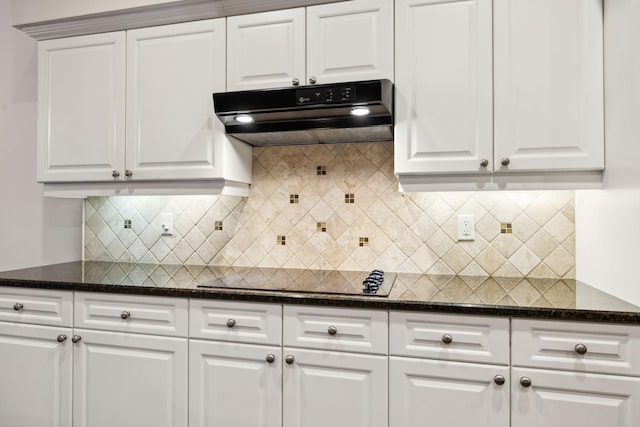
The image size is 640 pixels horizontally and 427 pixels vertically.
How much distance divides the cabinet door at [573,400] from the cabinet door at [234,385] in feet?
2.85

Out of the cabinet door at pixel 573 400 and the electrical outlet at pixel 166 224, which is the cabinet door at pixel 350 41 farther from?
the cabinet door at pixel 573 400

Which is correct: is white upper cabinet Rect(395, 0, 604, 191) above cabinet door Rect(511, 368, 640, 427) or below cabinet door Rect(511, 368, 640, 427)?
above

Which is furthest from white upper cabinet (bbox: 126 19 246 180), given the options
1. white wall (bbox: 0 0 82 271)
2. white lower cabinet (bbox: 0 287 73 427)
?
white wall (bbox: 0 0 82 271)

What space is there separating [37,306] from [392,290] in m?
1.62

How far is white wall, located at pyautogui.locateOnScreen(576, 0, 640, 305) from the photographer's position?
1343 mm

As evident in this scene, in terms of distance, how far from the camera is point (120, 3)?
193 centimetres

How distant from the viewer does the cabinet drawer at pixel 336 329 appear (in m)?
1.48

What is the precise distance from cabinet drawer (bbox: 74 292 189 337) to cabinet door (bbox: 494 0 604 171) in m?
1.46

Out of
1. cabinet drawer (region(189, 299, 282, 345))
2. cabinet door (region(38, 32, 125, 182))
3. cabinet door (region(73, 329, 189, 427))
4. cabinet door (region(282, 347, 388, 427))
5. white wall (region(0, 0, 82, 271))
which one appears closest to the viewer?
cabinet door (region(282, 347, 388, 427))

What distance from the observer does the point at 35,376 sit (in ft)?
6.08

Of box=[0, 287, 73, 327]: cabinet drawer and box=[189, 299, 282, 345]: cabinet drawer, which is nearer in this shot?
box=[189, 299, 282, 345]: cabinet drawer

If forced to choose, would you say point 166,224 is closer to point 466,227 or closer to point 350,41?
point 350,41

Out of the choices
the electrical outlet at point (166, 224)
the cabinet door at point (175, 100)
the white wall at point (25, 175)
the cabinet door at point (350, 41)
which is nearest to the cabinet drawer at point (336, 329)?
the cabinet door at point (175, 100)

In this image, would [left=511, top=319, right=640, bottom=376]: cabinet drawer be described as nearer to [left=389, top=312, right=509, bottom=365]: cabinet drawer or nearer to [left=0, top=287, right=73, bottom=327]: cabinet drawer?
[left=389, top=312, right=509, bottom=365]: cabinet drawer
